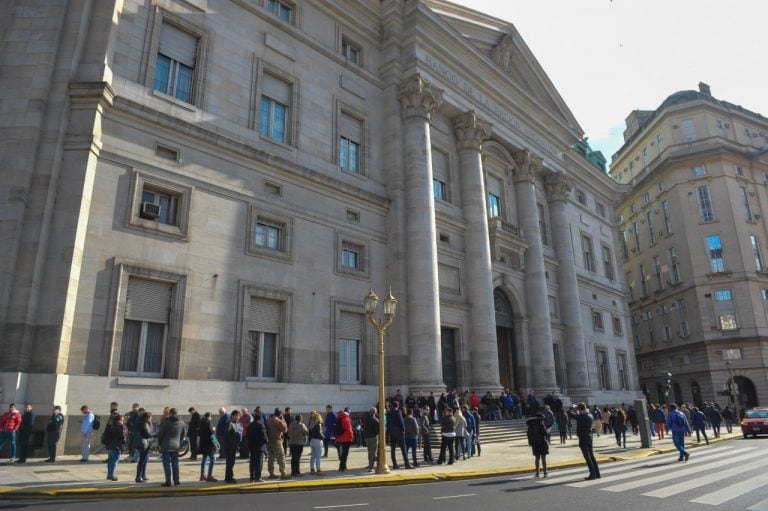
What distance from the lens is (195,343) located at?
17297mm

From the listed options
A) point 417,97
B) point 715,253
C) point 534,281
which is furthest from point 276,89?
point 715,253

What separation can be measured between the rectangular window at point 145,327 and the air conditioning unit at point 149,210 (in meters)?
2.16

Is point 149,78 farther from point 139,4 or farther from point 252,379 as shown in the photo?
point 252,379

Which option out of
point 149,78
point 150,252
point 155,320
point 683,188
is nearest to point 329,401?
point 155,320

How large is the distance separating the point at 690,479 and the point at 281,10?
23.5 metres

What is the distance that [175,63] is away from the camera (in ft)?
63.9

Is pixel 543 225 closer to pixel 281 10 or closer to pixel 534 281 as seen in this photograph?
pixel 534 281

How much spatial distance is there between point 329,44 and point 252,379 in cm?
1641

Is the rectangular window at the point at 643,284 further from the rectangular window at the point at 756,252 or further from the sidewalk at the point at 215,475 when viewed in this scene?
the sidewalk at the point at 215,475

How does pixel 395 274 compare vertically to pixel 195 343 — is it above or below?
above

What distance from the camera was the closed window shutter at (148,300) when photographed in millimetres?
16344

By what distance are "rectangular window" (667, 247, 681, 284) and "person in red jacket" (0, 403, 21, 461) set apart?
61689mm

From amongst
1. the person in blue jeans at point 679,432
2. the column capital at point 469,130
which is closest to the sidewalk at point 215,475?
the person in blue jeans at point 679,432

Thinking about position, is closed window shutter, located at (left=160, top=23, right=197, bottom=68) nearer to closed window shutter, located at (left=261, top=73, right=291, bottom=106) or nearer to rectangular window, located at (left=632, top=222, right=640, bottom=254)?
closed window shutter, located at (left=261, top=73, right=291, bottom=106)
